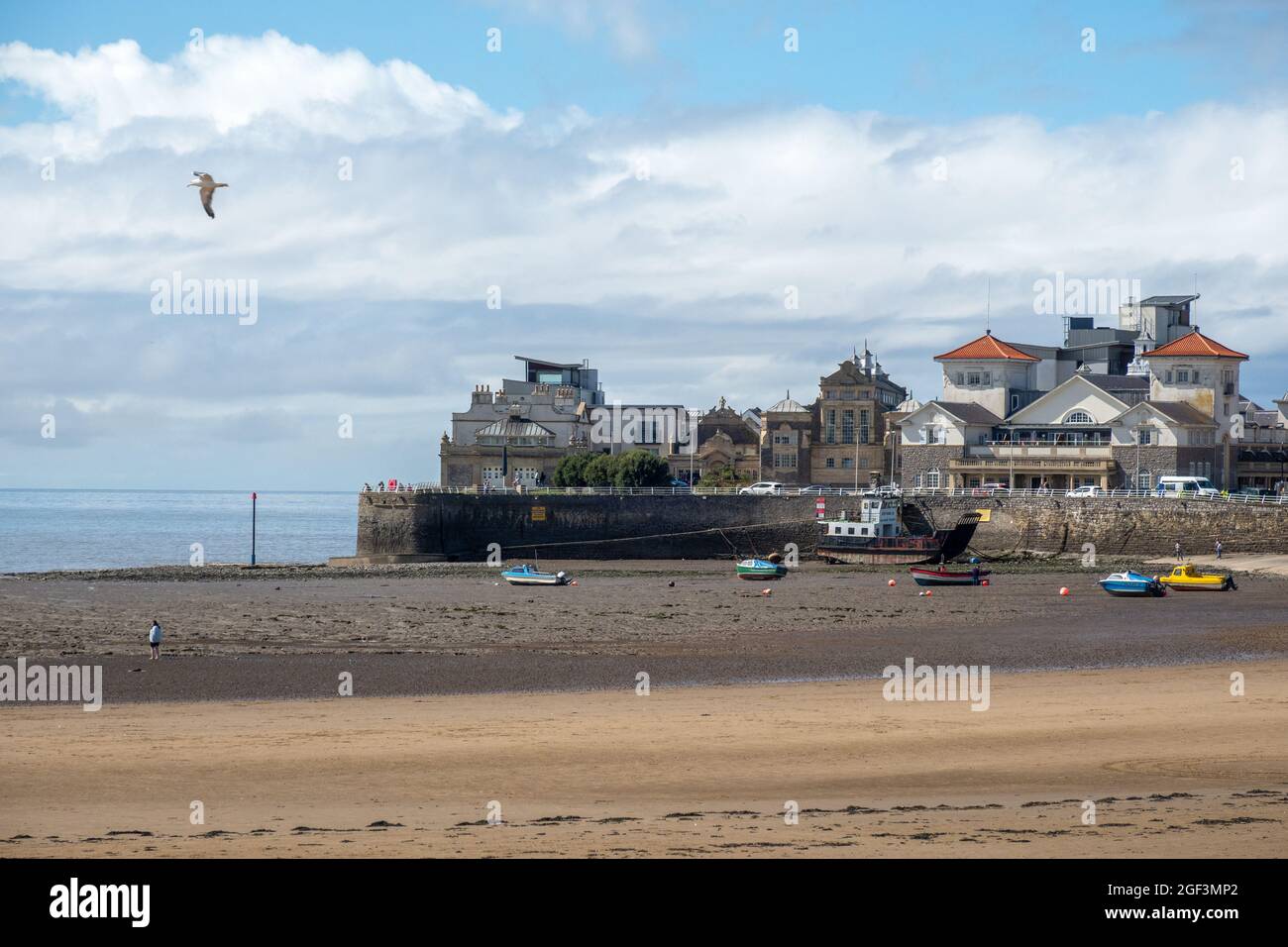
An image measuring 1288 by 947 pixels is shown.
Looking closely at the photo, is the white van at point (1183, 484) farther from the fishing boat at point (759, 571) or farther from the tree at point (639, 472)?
the tree at point (639, 472)

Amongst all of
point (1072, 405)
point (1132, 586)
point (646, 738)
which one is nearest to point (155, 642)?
point (646, 738)

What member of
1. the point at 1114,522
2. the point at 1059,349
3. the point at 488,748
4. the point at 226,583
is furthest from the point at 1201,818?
the point at 1059,349

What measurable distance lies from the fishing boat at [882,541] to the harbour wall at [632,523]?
11.0 feet

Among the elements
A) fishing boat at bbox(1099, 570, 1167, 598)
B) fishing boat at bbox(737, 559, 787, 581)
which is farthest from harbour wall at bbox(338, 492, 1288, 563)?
fishing boat at bbox(1099, 570, 1167, 598)

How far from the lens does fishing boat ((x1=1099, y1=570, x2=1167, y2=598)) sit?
1831 inches

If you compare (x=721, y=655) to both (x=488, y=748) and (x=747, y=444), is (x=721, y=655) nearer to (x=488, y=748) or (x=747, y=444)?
(x=488, y=748)

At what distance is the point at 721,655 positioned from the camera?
102ft

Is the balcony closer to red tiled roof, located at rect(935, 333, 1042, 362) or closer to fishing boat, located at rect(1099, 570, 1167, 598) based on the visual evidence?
red tiled roof, located at rect(935, 333, 1042, 362)

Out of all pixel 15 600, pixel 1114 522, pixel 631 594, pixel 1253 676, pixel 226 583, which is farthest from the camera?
pixel 1114 522

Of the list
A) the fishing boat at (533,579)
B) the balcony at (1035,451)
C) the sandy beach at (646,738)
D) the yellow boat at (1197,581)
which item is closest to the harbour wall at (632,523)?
the balcony at (1035,451)

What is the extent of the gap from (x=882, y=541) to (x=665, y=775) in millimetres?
47844

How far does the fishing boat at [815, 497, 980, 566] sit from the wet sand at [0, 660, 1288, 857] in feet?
126

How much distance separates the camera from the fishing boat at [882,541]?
212ft

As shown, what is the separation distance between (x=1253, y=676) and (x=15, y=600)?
121 feet
